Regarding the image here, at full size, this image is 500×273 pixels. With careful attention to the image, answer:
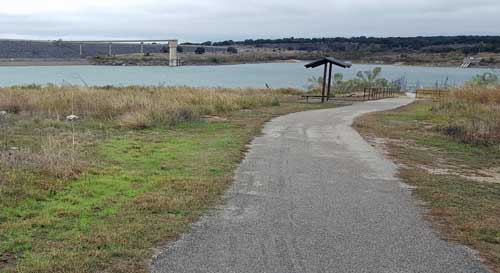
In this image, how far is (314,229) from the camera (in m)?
5.47

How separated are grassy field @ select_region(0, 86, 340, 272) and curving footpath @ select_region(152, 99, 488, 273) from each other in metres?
0.33

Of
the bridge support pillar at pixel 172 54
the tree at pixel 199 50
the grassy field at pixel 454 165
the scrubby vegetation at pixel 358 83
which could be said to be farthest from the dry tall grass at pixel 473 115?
the tree at pixel 199 50

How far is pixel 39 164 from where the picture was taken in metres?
7.57

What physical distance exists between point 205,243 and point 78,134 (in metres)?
8.02

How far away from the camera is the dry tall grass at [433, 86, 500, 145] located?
46.6ft

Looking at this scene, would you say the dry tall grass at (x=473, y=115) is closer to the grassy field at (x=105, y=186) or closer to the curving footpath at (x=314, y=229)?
the grassy field at (x=105, y=186)

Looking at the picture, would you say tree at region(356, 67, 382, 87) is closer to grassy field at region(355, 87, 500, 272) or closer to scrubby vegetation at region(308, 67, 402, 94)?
scrubby vegetation at region(308, 67, 402, 94)

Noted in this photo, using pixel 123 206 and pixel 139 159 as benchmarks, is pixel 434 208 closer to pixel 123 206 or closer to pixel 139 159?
pixel 123 206

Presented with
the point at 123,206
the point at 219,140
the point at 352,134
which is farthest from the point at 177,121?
the point at 123,206

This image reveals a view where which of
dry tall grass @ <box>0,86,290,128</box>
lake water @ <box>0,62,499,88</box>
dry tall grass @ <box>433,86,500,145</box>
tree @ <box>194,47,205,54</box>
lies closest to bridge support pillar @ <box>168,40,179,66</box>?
lake water @ <box>0,62,499,88</box>

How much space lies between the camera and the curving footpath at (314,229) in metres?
4.52

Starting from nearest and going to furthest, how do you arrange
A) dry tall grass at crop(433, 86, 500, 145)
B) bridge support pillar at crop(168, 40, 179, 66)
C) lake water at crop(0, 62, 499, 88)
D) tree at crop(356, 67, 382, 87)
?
dry tall grass at crop(433, 86, 500, 145), tree at crop(356, 67, 382, 87), lake water at crop(0, 62, 499, 88), bridge support pillar at crop(168, 40, 179, 66)

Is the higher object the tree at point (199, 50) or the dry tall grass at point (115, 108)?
the tree at point (199, 50)

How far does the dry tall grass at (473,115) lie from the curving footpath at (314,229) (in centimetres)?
603
